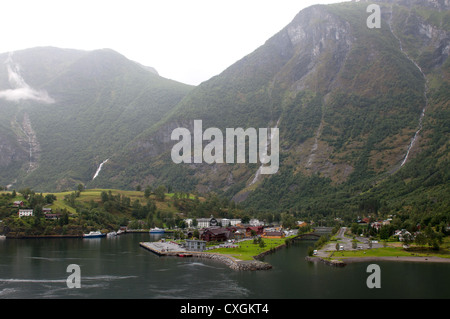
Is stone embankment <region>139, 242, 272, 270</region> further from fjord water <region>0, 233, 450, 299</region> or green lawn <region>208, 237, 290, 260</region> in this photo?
green lawn <region>208, 237, 290, 260</region>

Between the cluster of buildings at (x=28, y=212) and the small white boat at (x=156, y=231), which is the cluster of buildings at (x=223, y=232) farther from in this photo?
the cluster of buildings at (x=28, y=212)

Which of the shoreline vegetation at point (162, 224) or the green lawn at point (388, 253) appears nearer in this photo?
the green lawn at point (388, 253)

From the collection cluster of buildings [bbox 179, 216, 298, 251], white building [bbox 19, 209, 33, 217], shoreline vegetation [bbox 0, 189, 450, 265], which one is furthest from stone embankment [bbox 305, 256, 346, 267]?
white building [bbox 19, 209, 33, 217]

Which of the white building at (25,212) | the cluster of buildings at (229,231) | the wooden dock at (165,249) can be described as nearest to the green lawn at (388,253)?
the wooden dock at (165,249)

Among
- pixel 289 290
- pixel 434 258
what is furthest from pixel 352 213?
pixel 289 290
